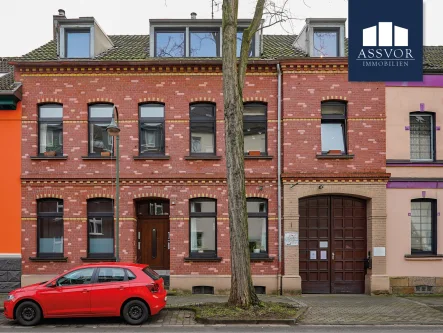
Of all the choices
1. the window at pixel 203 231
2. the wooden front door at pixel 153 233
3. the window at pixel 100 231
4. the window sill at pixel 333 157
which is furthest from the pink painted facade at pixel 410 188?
the window at pixel 100 231

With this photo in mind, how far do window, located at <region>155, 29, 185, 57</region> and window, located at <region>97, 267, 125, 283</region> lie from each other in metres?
8.84

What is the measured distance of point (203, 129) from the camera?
19.0 metres

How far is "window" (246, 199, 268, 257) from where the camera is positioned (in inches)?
741

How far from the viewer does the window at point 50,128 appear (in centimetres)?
1889

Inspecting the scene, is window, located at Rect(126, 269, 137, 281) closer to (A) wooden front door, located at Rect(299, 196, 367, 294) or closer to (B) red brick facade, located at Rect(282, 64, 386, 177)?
(B) red brick facade, located at Rect(282, 64, 386, 177)

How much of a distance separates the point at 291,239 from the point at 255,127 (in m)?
4.17

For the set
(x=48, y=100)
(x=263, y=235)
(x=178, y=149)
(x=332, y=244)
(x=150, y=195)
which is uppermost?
(x=48, y=100)

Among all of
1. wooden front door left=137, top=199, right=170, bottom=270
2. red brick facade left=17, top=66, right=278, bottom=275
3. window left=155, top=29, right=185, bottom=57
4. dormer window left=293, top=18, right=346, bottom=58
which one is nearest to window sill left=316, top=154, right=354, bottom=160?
red brick facade left=17, top=66, right=278, bottom=275

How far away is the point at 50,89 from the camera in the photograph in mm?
18781

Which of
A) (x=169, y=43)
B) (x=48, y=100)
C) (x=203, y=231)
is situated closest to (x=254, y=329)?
(x=203, y=231)

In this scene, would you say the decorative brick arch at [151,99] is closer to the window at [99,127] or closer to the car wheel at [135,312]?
the window at [99,127]

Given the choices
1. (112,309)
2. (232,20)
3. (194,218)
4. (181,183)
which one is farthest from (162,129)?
(112,309)

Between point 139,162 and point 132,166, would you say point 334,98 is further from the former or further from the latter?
point 132,166

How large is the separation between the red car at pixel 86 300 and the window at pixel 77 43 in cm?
919
